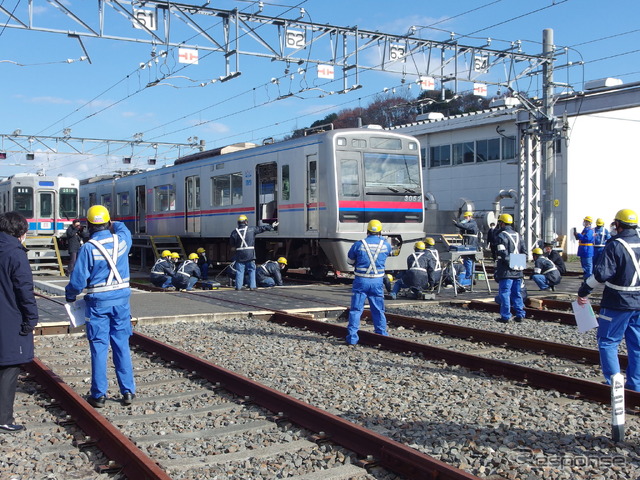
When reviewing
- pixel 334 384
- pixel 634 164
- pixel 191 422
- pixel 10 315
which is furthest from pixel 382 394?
pixel 634 164

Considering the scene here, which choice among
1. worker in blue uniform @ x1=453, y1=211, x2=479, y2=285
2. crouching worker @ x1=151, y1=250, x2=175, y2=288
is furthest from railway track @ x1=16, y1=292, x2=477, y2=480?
worker in blue uniform @ x1=453, y1=211, x2=479, y2=285

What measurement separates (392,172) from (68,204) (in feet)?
43.9

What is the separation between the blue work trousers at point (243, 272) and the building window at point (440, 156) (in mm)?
19267

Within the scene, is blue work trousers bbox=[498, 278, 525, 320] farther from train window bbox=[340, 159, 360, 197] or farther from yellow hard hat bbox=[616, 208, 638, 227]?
train window bbox=[340, 159, 360, 197]

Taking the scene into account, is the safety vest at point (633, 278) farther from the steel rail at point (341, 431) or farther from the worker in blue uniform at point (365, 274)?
the worker in blue uniform at point (365, 274)

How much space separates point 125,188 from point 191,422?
22.5 meters

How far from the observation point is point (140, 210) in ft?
84.6

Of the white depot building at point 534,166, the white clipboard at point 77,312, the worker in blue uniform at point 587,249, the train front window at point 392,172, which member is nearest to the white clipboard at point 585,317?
the white clipboard at point 77,312

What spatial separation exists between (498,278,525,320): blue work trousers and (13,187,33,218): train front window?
A: 1826 centimetres

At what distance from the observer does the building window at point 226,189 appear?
61.9 ft

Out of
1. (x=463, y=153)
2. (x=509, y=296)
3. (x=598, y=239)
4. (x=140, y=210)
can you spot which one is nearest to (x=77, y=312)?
(x=509, y=296)

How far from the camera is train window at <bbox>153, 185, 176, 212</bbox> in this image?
22.8m

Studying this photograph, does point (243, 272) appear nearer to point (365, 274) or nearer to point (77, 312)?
point (365, 274)

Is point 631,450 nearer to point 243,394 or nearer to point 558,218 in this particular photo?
point 243,394
